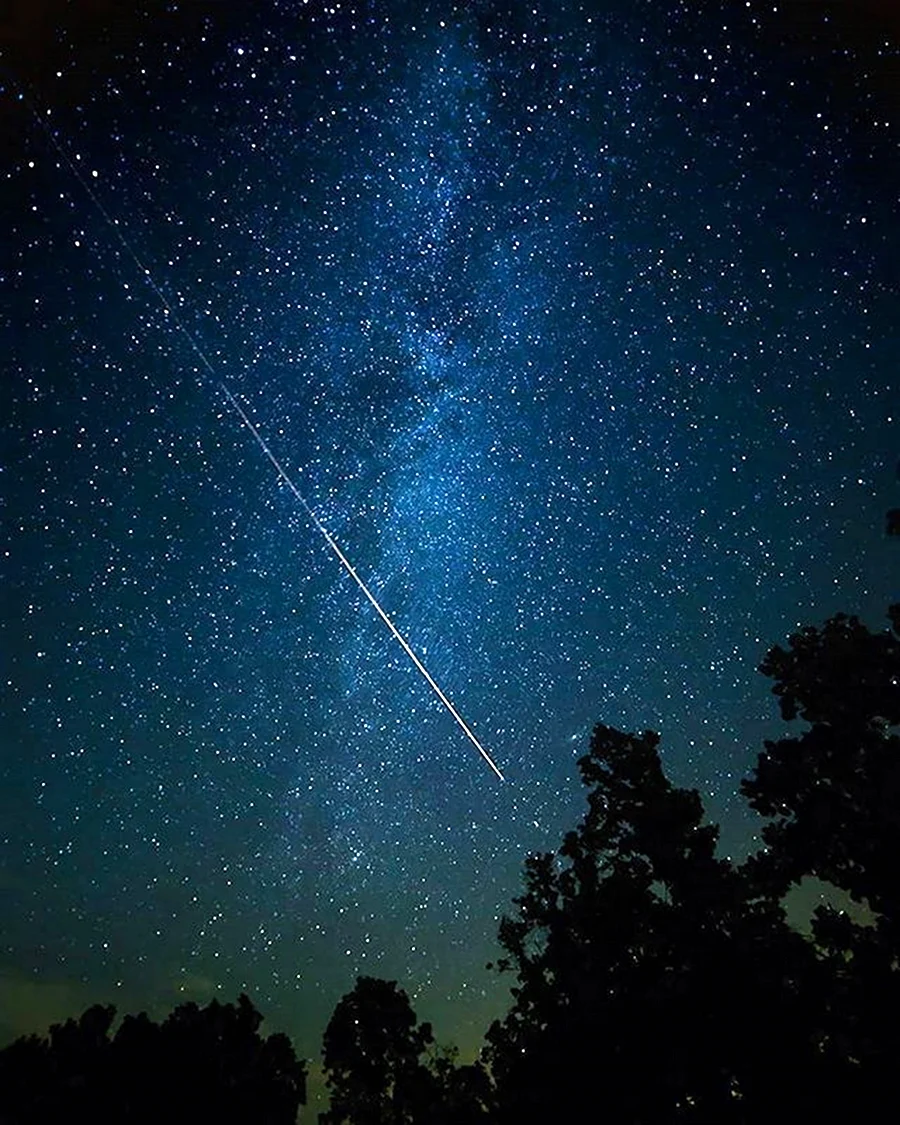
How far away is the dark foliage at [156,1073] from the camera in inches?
Answer: 644

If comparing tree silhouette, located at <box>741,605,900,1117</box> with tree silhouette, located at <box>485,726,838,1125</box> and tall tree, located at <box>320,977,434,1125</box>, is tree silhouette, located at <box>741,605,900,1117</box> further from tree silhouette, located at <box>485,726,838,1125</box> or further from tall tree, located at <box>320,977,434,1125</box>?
tall tree, located at <box>320,977,434,1125</box>

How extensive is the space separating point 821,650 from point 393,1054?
20.4 meters

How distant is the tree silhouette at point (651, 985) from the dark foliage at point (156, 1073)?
683 centimetres

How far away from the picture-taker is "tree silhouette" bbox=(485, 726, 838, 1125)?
15.4 m

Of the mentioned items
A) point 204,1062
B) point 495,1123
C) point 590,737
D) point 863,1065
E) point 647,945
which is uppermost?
point 590,737

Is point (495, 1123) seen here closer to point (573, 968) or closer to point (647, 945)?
point (573, 968)

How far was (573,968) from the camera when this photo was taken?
1836cm

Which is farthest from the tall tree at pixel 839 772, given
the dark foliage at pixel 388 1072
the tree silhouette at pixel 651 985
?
the dark foliage at pixel 388 1072

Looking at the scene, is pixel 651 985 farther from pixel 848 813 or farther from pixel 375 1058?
pixel 375 1058

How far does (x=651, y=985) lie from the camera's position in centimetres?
1688

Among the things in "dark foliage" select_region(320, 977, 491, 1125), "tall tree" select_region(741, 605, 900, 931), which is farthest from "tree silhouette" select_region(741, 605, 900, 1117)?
"dark foliage" select_region(320, 977, 491, 1125)

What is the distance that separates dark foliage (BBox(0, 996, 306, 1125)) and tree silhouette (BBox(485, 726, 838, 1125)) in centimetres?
683

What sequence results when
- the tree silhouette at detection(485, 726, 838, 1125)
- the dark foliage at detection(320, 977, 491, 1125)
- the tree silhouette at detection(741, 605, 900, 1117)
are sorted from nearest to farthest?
1. the tree silhouette at detection(741, 605, 900, 1117)
2. the tree silhouette at detection(485, 726, 838, 1125)
3. the dark foliage at detection(320, 977, 491, 1125)

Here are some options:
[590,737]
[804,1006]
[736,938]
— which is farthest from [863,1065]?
[590,737]
